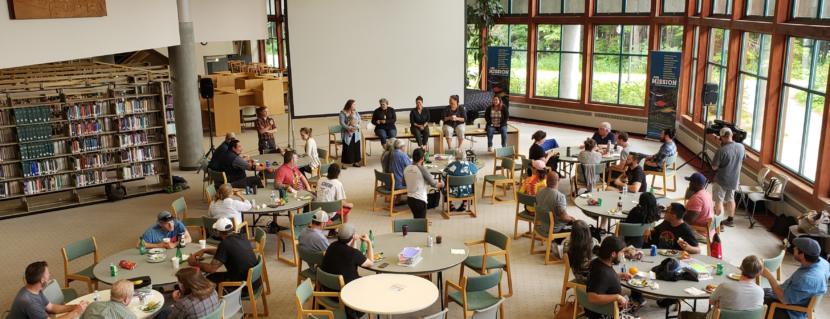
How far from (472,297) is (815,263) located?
329 cm

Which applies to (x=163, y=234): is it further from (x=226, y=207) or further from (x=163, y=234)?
(x=226, y=207)

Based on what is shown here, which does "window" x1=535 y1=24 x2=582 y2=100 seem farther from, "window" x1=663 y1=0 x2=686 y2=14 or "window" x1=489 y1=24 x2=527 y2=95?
"window" x1=663 y1=0 x2=686 y2=14

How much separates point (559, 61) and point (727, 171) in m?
9.97

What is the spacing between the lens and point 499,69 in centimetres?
2000

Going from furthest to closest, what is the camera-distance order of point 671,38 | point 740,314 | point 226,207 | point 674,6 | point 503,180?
point 671,38 < point 674,6 < point 503,180 < point 226,207 < point 740,314

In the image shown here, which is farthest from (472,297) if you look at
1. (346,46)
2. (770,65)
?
(346,46)

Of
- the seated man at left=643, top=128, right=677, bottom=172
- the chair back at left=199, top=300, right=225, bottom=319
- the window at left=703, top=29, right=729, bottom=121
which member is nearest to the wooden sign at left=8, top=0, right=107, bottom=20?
the chair back at left=199, top=300, right=225, bottom=319

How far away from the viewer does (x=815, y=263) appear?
21.7 feet

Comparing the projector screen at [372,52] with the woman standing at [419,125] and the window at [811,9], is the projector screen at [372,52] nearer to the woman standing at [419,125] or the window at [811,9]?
the woman standing at [419,125]

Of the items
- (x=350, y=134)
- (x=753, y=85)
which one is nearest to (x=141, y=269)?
(x=350, y=134)

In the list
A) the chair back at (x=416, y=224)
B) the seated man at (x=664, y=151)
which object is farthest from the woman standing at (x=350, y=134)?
the chair back at (x=416, y=224)

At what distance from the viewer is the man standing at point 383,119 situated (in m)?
15.3

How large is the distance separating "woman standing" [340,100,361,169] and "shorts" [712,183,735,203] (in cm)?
716

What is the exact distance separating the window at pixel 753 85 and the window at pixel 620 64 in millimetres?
4652
